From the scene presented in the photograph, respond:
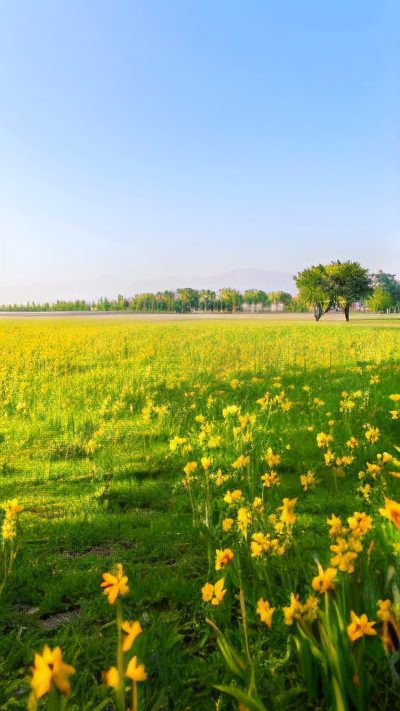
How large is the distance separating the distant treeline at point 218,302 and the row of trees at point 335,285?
97mm

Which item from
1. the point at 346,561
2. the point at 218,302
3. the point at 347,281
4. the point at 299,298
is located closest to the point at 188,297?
the point at 218,302

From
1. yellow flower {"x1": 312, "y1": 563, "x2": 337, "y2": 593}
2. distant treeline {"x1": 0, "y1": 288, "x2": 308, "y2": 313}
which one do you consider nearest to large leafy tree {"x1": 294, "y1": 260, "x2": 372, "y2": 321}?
distant treeline {"x1": 0, "y1": 288, "x2": 308, "y2": 313}

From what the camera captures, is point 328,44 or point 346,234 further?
point 346,234

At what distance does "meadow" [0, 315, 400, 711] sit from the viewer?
1377 millimetres

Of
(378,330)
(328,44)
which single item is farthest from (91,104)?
(378,330)

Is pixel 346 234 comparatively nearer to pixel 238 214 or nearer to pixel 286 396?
pixel 238 214

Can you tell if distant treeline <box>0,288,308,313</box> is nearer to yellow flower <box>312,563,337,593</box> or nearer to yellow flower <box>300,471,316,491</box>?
yellow flower <box>300,471,316,491</box>

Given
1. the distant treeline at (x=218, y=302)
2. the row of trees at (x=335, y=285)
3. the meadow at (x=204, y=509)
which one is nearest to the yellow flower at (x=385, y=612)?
the meadow at (x=204, y=509)

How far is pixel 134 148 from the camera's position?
520cm

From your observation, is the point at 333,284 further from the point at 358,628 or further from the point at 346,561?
the point at 358,628

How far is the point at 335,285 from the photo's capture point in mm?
5383

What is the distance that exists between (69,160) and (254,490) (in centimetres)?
436

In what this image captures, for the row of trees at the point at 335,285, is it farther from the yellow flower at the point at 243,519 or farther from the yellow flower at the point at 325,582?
the yellow flower at the point at 325,582

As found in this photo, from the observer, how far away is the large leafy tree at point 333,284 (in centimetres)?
532
